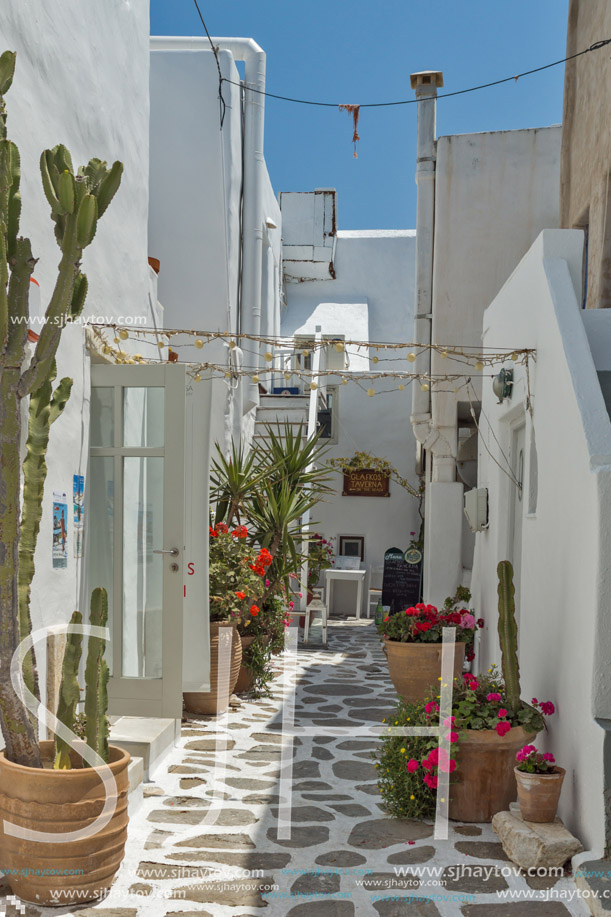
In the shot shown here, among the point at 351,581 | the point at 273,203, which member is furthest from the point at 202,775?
the point at 273,203

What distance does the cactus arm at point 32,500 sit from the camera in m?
3.90

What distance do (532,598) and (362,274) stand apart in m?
13.6

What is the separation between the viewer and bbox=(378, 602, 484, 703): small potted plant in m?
7.00

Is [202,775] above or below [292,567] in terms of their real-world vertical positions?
below

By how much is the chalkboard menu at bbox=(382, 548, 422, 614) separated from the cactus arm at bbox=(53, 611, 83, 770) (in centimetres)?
940

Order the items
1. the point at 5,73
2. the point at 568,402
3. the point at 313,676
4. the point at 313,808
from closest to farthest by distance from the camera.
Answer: the point at 5,73, the point at 568,402, the point at 313,808, the point at 313,676

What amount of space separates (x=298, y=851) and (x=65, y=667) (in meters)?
1.57

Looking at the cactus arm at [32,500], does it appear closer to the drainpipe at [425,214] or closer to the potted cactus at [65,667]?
the potted cactus at [65,667]

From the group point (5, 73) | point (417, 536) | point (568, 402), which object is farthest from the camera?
point (417, 536)

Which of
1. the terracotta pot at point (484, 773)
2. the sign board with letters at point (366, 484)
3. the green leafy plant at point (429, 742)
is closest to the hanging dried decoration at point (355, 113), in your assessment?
the sign board with letters at point (366, 484)

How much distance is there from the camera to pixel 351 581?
1416 cm

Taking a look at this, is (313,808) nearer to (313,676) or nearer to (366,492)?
(313,676)

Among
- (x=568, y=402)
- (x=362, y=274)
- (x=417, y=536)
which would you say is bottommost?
(x=417, y=536)

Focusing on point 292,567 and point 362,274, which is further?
point 362,274
